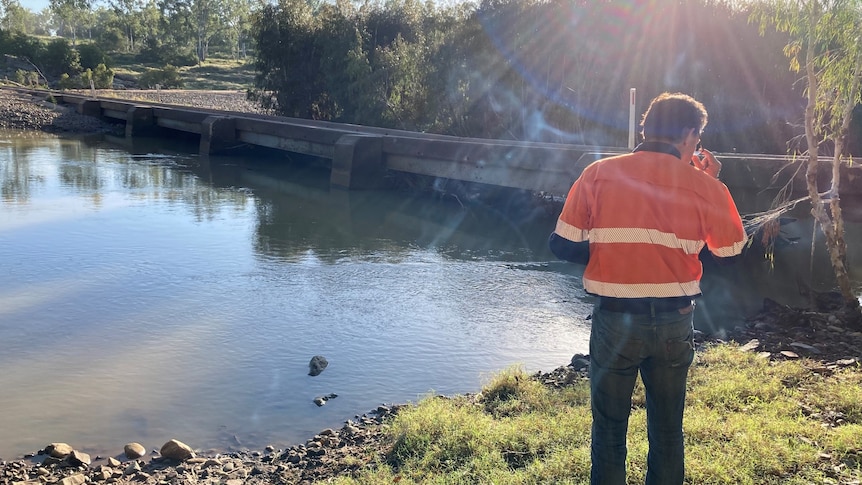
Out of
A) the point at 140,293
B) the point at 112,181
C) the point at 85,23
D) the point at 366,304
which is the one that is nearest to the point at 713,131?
the point at 366,304

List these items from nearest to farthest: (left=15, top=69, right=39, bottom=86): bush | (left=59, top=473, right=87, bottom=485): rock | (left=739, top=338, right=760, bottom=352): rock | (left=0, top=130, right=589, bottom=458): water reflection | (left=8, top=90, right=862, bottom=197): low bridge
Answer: (left=59, top=473, right=87, bottom=485): rock → (left=0, top=130, right=589, bottom=458): water reflection → (left=739, top=338, right=760, bottom=352): rock → (left=8, top=90, right=862, bottom=197): low bridge → (left=15, top=69, right=39, bottom=86): bush

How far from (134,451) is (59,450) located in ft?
1.50

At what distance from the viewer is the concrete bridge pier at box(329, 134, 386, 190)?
17688mm

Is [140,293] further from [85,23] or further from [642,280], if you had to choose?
[85,23]

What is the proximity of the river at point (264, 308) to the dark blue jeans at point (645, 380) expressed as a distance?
9.12 ft

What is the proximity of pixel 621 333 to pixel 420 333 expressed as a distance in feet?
15.6

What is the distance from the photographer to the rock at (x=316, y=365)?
6625 millimetres

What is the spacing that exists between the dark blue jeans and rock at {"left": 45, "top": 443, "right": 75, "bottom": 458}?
349 centimetres

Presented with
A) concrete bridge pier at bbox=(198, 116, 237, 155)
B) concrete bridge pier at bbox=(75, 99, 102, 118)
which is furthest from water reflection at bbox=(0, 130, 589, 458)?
concrete bridge pier at bbox=(75, 99, 102, 118)

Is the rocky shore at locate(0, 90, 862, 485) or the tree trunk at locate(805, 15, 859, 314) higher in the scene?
the tree trunk at locate(805, 15, 859, 314)

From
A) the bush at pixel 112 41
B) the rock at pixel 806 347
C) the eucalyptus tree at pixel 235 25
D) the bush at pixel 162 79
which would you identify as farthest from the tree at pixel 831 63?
the eucalyptus tree at pixel 235 25

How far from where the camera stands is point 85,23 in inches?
4028

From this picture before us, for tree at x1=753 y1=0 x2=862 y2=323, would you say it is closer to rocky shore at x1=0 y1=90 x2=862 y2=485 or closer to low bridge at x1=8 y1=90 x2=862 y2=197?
low bridge at x1=8 y1=90 x2=862 y2=197

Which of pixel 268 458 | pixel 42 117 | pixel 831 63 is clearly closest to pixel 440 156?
pixel 831 63
